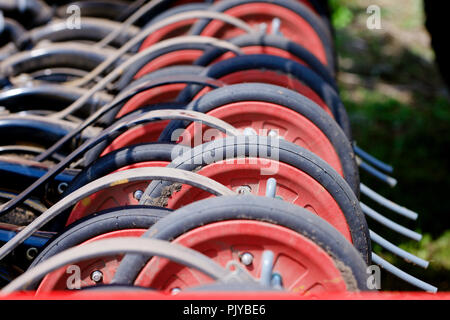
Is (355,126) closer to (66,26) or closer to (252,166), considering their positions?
(66,26)

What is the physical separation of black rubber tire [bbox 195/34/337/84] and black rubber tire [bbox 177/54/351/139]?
227 millimetres

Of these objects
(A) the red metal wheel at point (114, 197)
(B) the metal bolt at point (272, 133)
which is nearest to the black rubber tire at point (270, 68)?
Answer: (B) the metal bolt at point (272, 133)

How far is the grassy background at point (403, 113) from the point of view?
3.11 m

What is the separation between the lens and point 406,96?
15.6 ft

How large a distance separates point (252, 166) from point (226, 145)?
0.10m

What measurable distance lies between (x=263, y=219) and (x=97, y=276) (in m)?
0.54

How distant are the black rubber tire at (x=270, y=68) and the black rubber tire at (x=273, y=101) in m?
0.27

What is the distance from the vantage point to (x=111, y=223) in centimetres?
157
